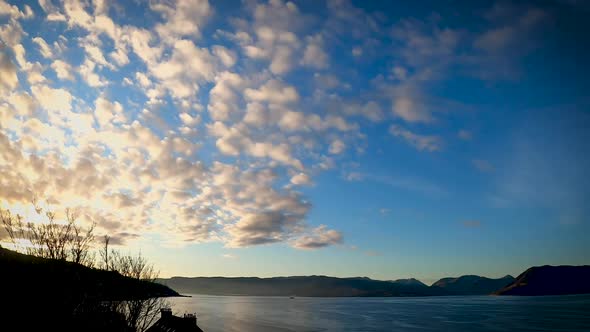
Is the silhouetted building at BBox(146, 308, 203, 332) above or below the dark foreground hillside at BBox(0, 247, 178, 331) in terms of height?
below

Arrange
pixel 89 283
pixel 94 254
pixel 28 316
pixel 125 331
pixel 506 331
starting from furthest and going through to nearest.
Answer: pixel 506 331
pixel 125 331
pixel 94 254
pixel 89 283
pixel 28 316

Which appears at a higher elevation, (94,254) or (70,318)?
(94,254)

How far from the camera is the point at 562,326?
10538 cm

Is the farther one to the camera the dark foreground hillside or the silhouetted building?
the silhouetted building

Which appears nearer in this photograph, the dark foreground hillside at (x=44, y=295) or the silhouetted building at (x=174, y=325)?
the dark foreground hillside at (x=44, y=295)

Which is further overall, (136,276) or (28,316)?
(136,276)

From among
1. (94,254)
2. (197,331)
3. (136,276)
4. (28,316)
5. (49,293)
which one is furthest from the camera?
(197,331)

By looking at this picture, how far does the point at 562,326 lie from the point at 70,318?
142077 mm

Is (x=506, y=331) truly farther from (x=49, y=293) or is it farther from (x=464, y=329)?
(x=49, y=293)

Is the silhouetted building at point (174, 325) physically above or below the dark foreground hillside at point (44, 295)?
below

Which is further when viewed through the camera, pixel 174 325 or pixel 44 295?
pixel 174 325

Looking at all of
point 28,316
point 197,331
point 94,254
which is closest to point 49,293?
point 28,316

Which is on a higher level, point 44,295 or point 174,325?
point 44,295

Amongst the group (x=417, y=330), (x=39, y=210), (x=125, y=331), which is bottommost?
(x=417, y=330)
